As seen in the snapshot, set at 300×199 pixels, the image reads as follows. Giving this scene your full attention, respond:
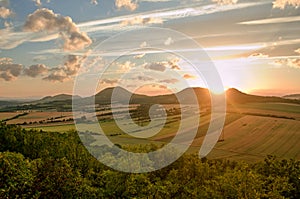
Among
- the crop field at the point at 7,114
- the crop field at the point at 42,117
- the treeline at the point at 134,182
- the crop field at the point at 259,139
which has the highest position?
the crop field at the point at 7,114

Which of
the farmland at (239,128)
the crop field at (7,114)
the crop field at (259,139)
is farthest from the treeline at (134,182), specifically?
the crop field at (7,114)

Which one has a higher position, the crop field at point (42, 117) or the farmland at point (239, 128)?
the crop field at point (42, 117)

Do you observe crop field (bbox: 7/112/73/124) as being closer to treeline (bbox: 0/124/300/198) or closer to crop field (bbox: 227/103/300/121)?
crop field (bbox: 227/103/300/121)

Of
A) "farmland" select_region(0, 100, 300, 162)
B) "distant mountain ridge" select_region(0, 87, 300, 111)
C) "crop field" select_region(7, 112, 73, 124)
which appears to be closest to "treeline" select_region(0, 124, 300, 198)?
"farmland" select_region(0, 100, 300, 162)

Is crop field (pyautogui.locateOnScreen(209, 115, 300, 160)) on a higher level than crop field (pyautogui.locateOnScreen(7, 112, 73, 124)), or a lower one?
lower

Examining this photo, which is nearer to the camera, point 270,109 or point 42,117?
point 270,109

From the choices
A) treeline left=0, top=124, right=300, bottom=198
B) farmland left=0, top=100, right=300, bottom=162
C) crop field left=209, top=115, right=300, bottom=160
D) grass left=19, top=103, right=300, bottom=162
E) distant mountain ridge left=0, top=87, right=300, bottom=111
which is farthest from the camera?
distant mountain ridge left=0, top=87, right=300, bottom=111

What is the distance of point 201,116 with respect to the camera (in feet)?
305

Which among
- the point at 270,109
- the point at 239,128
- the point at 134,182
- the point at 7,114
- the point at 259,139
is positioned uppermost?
the point at 7,114

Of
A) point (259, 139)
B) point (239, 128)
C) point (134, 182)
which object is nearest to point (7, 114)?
point (239, 128)

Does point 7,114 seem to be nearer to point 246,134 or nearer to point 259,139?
→ point 246,134

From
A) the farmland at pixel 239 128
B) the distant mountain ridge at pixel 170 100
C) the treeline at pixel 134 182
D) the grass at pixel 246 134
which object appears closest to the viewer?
the treeline at pixel 134 182

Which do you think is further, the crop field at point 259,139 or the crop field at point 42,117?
the crop field at point 42,117

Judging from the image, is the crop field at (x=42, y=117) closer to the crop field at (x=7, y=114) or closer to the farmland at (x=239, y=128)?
the farmland at (x=239, y=128)
